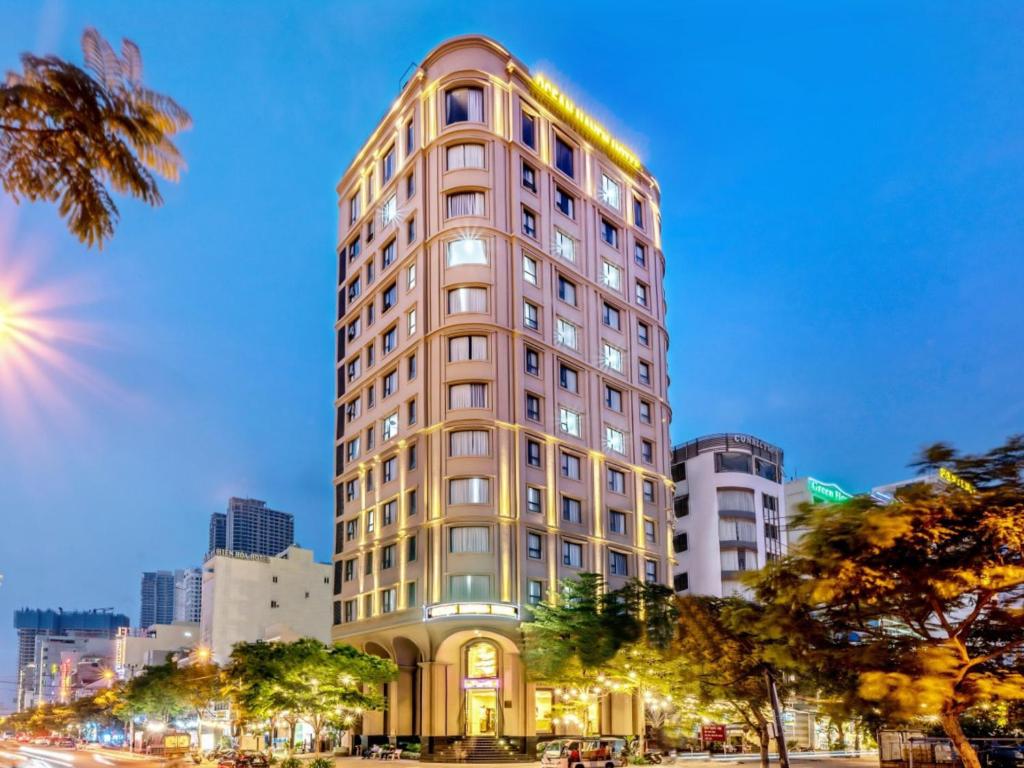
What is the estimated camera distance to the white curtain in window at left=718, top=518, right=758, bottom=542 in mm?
98125

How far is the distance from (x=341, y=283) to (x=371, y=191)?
9233 millimetres

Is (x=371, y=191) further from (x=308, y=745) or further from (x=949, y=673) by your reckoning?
(x=949, y=673)

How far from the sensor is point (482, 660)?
66.8 m

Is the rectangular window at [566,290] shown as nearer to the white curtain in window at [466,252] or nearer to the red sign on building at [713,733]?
the white curtain in window at [466,252]

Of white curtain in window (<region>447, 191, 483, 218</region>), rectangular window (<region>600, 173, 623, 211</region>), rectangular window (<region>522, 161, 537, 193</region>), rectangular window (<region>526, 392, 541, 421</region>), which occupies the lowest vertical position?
rectangular window (<region>526, 392, 541, 421</region>)

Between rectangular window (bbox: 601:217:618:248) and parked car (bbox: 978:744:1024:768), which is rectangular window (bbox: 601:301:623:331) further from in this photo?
parked car (bbox: 978:744:1024:768)

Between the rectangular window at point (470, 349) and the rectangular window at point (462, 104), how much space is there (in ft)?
54.1

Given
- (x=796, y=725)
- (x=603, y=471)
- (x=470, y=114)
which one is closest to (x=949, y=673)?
(x=603, y=471)

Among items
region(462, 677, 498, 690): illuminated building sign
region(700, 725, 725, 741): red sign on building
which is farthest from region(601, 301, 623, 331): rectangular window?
region(700, 725, 725, 741): red sign on building

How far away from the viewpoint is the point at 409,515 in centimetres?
7044

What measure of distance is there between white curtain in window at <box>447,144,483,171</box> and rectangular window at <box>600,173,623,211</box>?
1356 cm

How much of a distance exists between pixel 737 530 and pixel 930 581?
73910 millimetres

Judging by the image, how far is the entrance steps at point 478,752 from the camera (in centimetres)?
6269

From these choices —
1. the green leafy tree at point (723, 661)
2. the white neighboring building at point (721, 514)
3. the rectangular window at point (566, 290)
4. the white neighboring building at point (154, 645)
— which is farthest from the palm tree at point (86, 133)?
the white neighboring building at point (154, 645)
